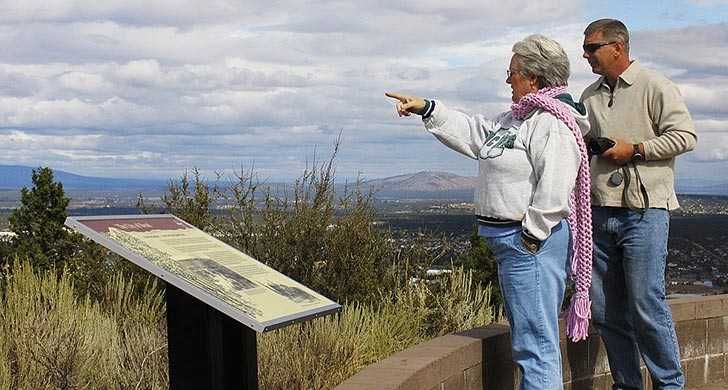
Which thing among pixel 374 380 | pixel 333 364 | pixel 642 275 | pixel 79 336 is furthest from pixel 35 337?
pixel 642 275

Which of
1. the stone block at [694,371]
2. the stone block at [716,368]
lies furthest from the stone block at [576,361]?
the stone block at [716,368]

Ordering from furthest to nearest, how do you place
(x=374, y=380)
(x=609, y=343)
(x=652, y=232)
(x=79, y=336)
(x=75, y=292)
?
(x=75, y=292), (x=79, y=336), (x=609, y=343), (x=652, y=232), (x=374, y=380)

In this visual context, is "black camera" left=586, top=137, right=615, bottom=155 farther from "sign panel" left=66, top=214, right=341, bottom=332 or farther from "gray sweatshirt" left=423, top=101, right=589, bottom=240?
"sign panel" left=66, top=214, right=341, bottom=332

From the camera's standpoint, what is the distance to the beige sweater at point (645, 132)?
192 inches

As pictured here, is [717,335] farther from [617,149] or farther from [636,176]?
[617,149]

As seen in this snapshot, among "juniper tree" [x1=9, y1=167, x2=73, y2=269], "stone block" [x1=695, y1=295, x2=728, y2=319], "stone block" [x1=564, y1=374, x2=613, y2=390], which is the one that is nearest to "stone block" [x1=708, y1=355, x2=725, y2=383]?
"stone block" [x1=695, y1=295, x2=728, y2=319]

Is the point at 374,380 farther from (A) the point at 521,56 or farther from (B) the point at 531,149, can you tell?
(A) the point at 521,56

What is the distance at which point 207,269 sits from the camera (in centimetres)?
404

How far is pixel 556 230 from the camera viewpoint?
4.53 meters

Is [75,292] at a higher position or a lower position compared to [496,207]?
lower

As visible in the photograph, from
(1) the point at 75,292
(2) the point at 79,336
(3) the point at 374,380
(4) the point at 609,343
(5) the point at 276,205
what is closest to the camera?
(3) the point at 374,380

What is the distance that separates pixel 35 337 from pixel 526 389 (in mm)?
2859

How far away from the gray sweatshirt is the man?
440 mm

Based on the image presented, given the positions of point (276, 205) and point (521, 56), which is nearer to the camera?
point (521, 56)
